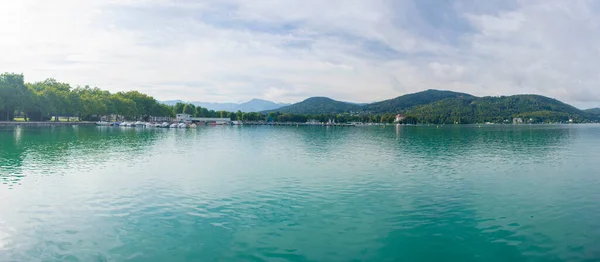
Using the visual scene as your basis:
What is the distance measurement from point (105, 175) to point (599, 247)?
1128 inches

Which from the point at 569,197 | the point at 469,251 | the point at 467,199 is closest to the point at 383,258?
the point at 469,251

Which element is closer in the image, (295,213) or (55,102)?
(295,213)

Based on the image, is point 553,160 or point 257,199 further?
point 553,160

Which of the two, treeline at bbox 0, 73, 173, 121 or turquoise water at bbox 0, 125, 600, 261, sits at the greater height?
treeline at bbox 0, 73, 173, 121

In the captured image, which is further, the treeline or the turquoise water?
the treeline

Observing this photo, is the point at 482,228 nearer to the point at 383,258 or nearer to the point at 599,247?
the point at 599,247

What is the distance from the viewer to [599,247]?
1373 centimetres

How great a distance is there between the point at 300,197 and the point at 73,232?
11.0 metres

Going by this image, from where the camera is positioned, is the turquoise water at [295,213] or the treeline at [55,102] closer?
the turquoise water at [295,213]

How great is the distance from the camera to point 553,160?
4044cm

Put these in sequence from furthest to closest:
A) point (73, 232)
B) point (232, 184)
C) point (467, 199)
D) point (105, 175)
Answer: point (105, 175), point (232, 184), point (467, 199), point (73, 232)

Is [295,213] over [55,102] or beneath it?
beneath

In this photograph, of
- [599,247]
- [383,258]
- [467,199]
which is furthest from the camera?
[467,199]

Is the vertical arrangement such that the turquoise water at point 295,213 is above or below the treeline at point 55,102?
below
